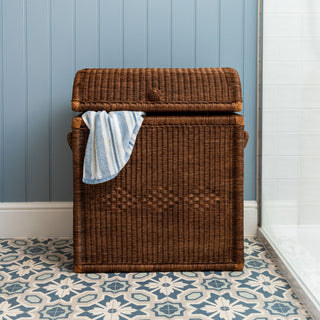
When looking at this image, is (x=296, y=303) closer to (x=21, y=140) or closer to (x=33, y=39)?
(x=21, y=140)

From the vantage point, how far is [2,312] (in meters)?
1.35

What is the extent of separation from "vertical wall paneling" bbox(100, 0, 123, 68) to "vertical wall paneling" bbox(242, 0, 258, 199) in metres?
0.62

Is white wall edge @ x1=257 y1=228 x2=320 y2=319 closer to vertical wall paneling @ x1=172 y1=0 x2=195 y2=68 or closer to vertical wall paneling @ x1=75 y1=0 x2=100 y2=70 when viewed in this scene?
vertical wall paneling @ x1=172 y1=0 x2=195 y2=68

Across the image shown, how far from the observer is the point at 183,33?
2.07 meters

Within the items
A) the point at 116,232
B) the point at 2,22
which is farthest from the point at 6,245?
the point at 2,22

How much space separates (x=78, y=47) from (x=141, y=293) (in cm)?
123

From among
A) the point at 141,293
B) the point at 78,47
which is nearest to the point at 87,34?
the point at 78,47

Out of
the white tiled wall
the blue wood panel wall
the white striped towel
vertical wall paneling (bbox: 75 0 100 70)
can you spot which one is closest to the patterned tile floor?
the white tiled wall

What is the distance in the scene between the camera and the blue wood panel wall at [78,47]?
2053 mm

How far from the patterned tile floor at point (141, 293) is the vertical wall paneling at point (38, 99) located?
0.43 meters

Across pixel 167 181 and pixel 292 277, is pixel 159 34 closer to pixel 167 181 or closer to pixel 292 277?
pixel 167 181

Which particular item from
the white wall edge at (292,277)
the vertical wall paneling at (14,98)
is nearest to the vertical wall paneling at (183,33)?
the vertical wall paneling at (14,98)

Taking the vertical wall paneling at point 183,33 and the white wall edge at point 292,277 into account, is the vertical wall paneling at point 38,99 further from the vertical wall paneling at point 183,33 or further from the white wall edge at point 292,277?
the white wall edge at point 292,277

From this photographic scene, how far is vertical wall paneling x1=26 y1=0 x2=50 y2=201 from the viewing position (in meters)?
2.05
